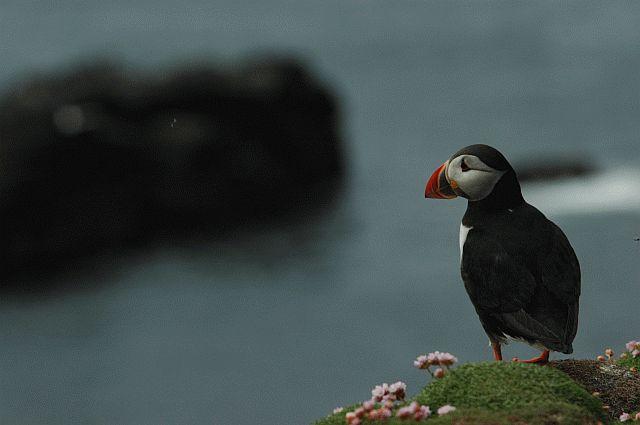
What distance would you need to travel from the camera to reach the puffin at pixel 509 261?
7254 millimetres

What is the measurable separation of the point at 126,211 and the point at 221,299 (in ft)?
25.8

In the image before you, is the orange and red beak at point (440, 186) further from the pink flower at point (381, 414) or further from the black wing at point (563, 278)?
the pink flower at point (381, 414)

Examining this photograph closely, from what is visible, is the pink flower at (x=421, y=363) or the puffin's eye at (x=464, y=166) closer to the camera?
the pink flower at (x=421, y=363)

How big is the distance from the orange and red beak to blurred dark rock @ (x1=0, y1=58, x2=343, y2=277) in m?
27.9

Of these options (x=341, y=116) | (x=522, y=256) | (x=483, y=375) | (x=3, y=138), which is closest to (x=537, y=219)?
(x=522, y=256)

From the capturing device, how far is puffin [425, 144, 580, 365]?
7254mm

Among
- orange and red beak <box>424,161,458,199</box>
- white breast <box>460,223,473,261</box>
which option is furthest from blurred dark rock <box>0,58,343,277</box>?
white breast <box>460,223,473,261</box>

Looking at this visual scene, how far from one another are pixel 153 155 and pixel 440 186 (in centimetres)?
3185

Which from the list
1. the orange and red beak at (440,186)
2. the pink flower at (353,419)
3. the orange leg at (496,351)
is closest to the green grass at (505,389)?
the pink flower at (353,419)

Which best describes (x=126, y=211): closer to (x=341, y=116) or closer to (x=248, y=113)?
(x=248, y=113)

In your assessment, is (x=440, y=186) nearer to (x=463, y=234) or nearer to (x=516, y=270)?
(x=463, y=234)

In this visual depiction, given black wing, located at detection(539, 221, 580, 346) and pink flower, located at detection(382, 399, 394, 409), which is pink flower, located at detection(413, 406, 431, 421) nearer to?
pink flower, located at detection(382, 399, 394, 409)

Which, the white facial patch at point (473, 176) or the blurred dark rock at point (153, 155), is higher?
the blurred dark rock at point (153, 155)

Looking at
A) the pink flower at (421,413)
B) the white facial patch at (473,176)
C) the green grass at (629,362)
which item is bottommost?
the pink flower at (421,413)
